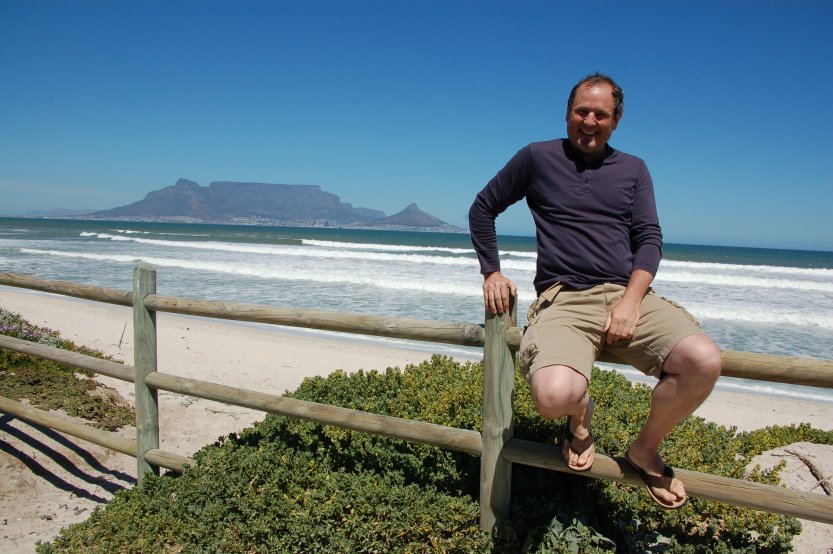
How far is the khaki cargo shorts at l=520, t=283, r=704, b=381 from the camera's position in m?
2.24

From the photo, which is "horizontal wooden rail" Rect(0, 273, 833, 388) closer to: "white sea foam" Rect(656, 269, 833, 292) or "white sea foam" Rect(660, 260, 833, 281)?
"white sea foam" Rect(656, 269, 833, 292)

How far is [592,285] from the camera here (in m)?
2.48

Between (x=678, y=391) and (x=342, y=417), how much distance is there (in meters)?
1.74

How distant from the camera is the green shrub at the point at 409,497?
271 cm

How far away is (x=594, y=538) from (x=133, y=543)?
2444 mm

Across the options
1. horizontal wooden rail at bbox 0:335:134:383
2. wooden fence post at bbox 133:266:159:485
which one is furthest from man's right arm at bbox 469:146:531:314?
horizontal wooden rail at bbox 0:335:134:383

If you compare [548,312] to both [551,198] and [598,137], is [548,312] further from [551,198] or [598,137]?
[598,137]

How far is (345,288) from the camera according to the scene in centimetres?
1811

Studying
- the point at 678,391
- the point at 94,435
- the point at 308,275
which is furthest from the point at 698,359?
the point at 308,275

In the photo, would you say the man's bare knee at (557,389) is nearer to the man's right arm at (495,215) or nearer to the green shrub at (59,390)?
the man's right arm at (495,215)

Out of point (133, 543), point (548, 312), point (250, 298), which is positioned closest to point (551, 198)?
point (548, 312)

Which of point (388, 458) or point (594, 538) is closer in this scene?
point (594, 538)

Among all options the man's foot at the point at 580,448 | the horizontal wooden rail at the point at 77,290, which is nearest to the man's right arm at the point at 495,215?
the man's foot at the point at 580,448

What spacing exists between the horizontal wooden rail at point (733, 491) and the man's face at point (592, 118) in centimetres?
139
